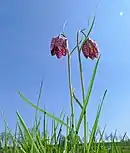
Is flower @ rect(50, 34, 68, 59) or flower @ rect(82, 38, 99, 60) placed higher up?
flower @ rect(50, 34, 68, 59)

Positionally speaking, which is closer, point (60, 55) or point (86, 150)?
point (86, 150)

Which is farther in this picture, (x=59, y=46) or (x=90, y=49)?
(x=59, y=46)

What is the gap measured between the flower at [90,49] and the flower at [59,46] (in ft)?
0.44

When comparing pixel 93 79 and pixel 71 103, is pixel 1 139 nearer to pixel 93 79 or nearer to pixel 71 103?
pixel 71 103

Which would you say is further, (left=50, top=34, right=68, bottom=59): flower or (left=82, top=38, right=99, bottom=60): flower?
(left=50, top=34, right=68, bottom=59): flower

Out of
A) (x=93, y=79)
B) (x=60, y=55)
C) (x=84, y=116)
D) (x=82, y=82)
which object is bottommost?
(x=84, y=116)

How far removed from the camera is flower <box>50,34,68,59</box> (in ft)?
7.50

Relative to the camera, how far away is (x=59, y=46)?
2.32m

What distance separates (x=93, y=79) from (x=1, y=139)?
4.08ft

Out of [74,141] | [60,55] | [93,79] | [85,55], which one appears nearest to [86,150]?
[74,141]

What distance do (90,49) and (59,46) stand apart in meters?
0.27

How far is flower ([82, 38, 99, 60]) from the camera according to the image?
2.16 meters

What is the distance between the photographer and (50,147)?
6.13ft

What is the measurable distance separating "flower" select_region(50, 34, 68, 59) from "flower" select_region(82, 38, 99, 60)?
13cm
